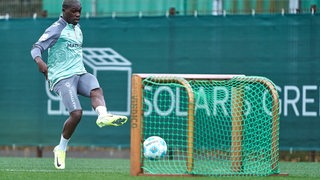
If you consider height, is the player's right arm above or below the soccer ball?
above

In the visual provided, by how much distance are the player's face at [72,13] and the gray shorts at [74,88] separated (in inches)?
25.3

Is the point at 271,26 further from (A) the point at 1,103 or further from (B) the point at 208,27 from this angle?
(A) the point at 1,103

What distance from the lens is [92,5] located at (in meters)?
16.6

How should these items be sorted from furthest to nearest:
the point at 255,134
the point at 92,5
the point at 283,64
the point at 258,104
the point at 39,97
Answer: the point at 92,5 < the point at 39,97 < the point at 283,64 < the point at 258,104 < the point at 255,134

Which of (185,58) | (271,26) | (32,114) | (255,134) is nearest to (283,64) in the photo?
(271,26)

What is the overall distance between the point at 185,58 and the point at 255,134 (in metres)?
3.93

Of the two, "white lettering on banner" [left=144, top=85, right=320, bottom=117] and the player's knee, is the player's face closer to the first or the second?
the player's knee

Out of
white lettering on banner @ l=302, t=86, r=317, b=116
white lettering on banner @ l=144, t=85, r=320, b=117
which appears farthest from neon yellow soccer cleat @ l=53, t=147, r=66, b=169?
white lettering on banner @ l=302, t=86, r=317, b=116

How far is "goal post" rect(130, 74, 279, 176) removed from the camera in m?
9.33

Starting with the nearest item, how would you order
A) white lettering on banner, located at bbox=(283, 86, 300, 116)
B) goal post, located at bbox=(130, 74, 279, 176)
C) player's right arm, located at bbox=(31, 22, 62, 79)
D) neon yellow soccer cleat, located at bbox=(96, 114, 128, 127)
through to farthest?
goal post, located at bbox=(130, 74, 279, 176) < neon yellow soccer cleat, located at bbox=(96, 114, 128, 127) < player's right arm, located at bbox=(31, 22, 62, 79) < white lettering on banner, located at bbox=(283, 86, 300, 116)

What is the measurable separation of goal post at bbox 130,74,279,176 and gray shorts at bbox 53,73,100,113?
709 millimetres

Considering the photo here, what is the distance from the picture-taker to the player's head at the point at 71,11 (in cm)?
991

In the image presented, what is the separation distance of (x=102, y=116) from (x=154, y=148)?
0.68m

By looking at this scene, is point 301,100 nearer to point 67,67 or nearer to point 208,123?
point 208,123
